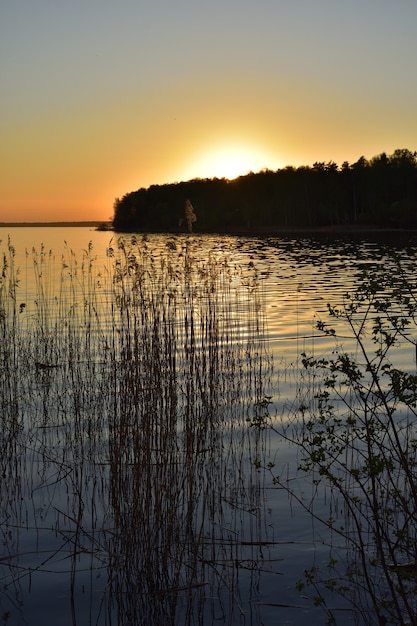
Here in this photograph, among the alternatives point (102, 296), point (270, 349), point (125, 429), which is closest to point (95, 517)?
point (125, 429)

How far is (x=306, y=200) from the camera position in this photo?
274 ft

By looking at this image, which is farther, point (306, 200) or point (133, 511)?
point (306, 200)

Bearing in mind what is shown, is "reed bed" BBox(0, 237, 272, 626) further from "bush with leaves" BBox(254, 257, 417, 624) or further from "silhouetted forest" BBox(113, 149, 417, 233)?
"silhouetted forest" BBox(113, 149, 417, 233)

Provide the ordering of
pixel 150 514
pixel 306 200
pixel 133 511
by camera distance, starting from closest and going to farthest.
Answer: pixel 133 511 < pixel 150 514 < pixel 306 200

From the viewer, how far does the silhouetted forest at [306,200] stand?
77.1m

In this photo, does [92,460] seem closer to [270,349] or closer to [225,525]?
[225,525]

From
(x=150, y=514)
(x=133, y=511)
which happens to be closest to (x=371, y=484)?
(x=150, y=514)

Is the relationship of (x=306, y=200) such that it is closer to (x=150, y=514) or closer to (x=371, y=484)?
(x=371, y=484)

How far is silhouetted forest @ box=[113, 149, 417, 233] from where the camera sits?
77062 mm

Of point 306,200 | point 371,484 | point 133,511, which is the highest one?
point 306,200

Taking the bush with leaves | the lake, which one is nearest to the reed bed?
the lake

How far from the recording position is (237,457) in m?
7.20

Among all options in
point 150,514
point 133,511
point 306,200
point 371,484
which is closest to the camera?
point 133,511

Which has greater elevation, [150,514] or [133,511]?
[133,511]
